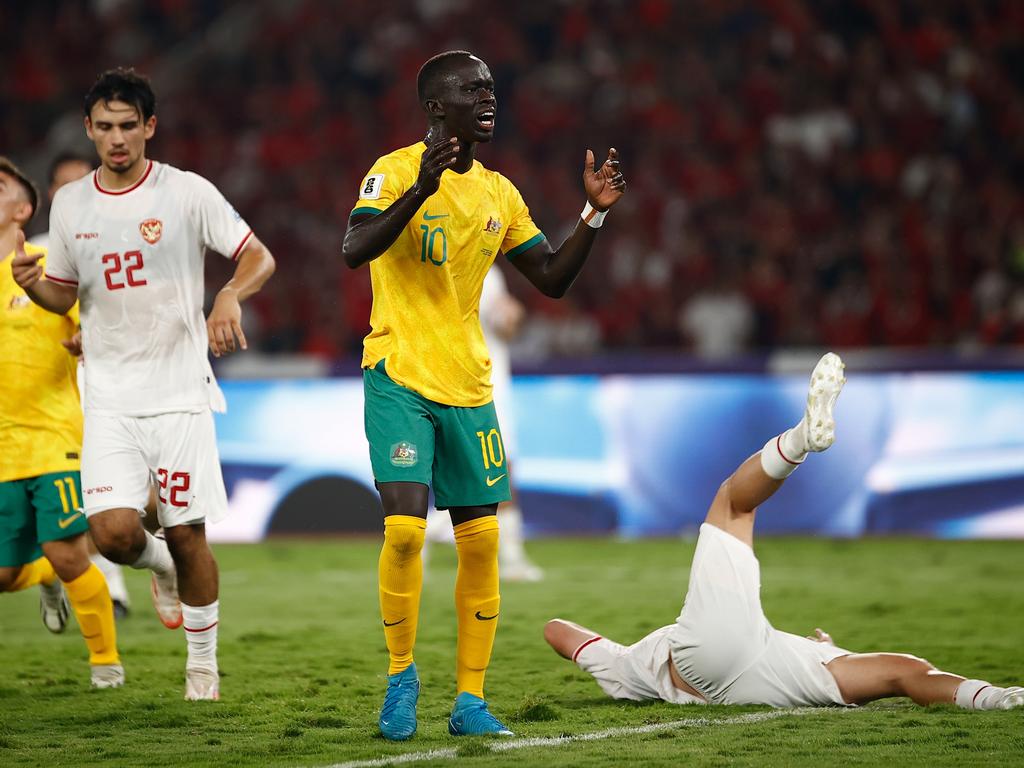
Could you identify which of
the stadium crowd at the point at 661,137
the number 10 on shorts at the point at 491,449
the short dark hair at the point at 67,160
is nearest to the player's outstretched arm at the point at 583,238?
the number 10 on shorts at the point at 491,449

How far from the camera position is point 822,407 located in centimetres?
529

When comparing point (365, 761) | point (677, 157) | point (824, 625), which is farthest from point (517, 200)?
point (677, 157)

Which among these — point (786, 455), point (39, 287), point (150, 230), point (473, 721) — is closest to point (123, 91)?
point (150, 230)

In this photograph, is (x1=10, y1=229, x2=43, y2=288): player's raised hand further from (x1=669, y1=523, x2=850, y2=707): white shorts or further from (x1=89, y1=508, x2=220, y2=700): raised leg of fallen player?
(x1=669, y1=523, x2=850, y2=707): white shorts

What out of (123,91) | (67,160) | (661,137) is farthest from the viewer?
(661,137)

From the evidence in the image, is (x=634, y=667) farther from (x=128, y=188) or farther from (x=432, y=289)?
(x=128, y=188)

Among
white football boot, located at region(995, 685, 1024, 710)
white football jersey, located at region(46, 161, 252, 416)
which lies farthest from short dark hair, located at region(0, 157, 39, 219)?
white football boot, located at region(995, 685, 1024, 710)

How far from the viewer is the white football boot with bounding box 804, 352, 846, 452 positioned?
526 cm

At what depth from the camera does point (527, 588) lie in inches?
381

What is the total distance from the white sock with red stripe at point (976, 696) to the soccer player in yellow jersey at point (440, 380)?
1.64m

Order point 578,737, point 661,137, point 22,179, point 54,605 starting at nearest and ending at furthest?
point 578,737, point 22,179, point 54,605, point 661,137

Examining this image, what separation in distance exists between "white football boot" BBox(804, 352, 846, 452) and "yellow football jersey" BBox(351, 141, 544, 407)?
1172 millimetres

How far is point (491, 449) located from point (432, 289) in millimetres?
591

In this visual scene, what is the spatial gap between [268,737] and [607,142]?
14.0 meters
